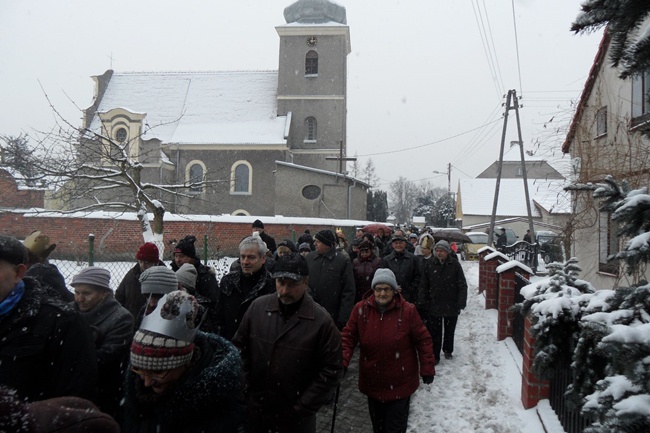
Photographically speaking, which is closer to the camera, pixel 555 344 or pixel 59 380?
pixel 59 380

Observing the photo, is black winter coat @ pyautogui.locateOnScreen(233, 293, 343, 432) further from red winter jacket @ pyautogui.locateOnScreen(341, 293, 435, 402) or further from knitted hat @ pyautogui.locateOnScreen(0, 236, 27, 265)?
knitted hat @ pyautogui.locateOnScreen(0, 236, 27, 265)

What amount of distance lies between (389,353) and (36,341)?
2712mm

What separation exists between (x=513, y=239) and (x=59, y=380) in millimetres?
33681

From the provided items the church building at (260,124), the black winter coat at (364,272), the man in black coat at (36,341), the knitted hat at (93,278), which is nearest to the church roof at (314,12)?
the church building at (260,124)

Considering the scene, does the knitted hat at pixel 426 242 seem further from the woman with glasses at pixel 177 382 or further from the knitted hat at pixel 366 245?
the woman with glasses at pixel 177 382

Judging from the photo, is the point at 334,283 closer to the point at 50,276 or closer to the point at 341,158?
the point at 50,276

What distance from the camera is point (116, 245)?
1842 cm

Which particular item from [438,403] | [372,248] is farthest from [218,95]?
[438,403]

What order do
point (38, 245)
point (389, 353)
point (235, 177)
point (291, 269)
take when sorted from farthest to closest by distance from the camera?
point (235, 177) < point (38, 245) < point (389, 353) < point (291, 269)

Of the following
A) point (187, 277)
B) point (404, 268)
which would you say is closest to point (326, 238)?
point (404, 268)

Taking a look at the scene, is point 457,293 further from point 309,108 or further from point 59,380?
point 309,108

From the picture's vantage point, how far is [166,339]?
2.09 metres

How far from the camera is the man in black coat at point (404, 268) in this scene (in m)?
7.07

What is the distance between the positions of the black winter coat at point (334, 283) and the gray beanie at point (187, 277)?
201cm
